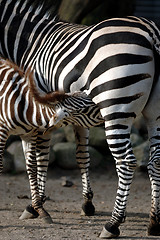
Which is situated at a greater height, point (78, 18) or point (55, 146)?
point (78, 18)

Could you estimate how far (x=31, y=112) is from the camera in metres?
5.80

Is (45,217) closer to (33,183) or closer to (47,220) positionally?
(47,220)

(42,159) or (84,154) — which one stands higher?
(84,154)

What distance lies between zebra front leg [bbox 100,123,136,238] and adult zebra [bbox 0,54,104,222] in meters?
0.54

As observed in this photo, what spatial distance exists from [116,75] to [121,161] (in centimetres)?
98

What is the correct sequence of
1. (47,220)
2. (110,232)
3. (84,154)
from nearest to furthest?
(110,232), (47,220), (84,154)

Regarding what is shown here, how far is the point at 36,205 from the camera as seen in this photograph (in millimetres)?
6297

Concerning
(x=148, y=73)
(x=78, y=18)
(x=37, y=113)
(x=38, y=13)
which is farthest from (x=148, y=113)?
(x=78, y=18)

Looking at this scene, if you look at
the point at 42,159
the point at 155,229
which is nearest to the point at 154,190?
the point at 155,229

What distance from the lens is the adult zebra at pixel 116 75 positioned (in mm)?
4941

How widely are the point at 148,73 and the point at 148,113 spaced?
0.55 metres

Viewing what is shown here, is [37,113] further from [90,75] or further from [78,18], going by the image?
[78,18]

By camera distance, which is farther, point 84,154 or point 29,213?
point 84,154

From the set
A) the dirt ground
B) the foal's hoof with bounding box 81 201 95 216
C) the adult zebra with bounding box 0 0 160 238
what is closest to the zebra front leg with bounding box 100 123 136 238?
the adult zebra with bounding box 0 0 160 238
